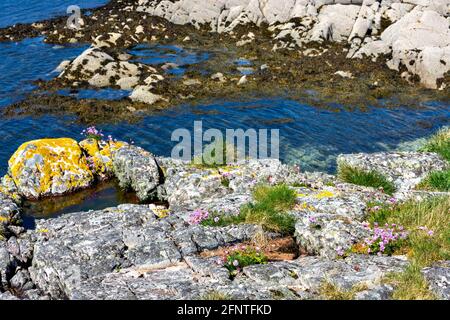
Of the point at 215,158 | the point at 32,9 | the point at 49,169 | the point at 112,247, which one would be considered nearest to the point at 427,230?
the point at 112,247

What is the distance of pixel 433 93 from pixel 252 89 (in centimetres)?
1279

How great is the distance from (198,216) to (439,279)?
6.27 meters

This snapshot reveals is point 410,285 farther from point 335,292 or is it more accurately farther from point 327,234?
point 327,234

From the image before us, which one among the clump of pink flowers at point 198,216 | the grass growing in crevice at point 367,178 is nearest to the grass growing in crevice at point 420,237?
the grass growing in crevice at point 367,178

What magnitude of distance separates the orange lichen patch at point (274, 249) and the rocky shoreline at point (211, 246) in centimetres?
10

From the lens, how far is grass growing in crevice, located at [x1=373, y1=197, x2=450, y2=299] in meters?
8.86

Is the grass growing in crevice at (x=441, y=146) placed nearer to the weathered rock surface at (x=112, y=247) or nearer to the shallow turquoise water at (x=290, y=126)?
the shallow turquoise water at (x=290, y=126)

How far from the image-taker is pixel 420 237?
425 inches

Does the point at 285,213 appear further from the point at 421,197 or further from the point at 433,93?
the point at 433,93

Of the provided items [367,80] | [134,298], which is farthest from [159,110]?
[134,298]

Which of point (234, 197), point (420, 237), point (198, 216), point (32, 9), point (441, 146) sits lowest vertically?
point (441, 146)

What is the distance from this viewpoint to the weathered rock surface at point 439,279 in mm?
8785

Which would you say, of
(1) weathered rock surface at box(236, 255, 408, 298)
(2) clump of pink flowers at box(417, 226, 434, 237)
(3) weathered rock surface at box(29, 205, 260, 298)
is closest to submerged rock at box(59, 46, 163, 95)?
(3) weathered rock surface at box(29, 205, 260, 298)

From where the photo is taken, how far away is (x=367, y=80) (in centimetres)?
3650
